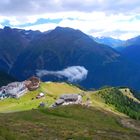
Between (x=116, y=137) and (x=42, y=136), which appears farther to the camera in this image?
(x=116, y=137)

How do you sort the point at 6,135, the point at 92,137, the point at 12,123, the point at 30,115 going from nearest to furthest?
1. the point at 6,135
2. the point at 92,137
3. the point at 12,123
4. the point at 30,115

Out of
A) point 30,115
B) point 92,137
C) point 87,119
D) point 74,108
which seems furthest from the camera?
point 74,108

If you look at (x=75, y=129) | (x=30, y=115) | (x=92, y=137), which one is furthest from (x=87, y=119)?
(x=92, y=137)

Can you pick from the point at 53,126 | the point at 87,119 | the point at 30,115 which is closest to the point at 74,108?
the point at 87,119

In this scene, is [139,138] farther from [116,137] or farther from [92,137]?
[92,137]

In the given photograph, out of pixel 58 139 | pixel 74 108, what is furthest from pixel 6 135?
pixel 74 108

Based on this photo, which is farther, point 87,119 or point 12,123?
point 87,119

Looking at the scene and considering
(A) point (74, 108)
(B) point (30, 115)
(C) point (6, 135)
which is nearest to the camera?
(C) point (6, 135)

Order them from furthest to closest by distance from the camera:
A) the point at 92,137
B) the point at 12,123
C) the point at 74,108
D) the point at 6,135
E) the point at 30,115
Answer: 1. the point at 74,108
2. the point at 30,115
3. the point at 12,123
4. the point at 92,137
5. the point at 6,135

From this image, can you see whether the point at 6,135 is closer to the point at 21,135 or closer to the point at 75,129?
the point at 21,135
